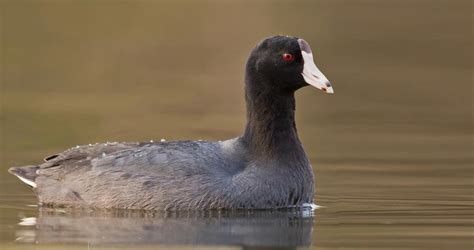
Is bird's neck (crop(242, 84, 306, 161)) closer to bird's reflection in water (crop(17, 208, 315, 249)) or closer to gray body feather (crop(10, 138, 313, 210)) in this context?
gray body feather (crop(10, 138, 313, 210))

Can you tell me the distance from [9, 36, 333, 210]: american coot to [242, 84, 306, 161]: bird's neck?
1 cm

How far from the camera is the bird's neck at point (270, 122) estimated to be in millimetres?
15031

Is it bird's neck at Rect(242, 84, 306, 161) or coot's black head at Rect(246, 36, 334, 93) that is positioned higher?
coot's black head at Rect(246, 36, 334, 93)

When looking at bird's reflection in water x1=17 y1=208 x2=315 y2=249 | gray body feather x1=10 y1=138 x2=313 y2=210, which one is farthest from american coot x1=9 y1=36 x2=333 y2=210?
bird's reflection in water x1=17 y1=208 x2=315 y2=249

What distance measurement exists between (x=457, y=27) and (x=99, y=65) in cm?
1311

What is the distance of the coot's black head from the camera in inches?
585

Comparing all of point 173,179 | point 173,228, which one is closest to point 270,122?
point 173,179

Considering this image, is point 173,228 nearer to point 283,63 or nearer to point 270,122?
point 270,122

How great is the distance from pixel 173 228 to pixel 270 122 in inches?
83.7

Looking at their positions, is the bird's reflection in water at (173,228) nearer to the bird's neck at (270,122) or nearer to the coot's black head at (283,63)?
the bird's neck at (270,122)

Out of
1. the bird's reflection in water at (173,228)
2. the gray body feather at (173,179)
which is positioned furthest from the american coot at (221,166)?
the bird's reflection in water at (173,228)

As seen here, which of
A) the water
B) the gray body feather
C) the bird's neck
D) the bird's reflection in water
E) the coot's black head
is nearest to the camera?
the bird's reflection in water

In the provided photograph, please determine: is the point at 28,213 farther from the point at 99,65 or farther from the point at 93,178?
the point at 99,65

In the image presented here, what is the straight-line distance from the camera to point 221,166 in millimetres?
14547
